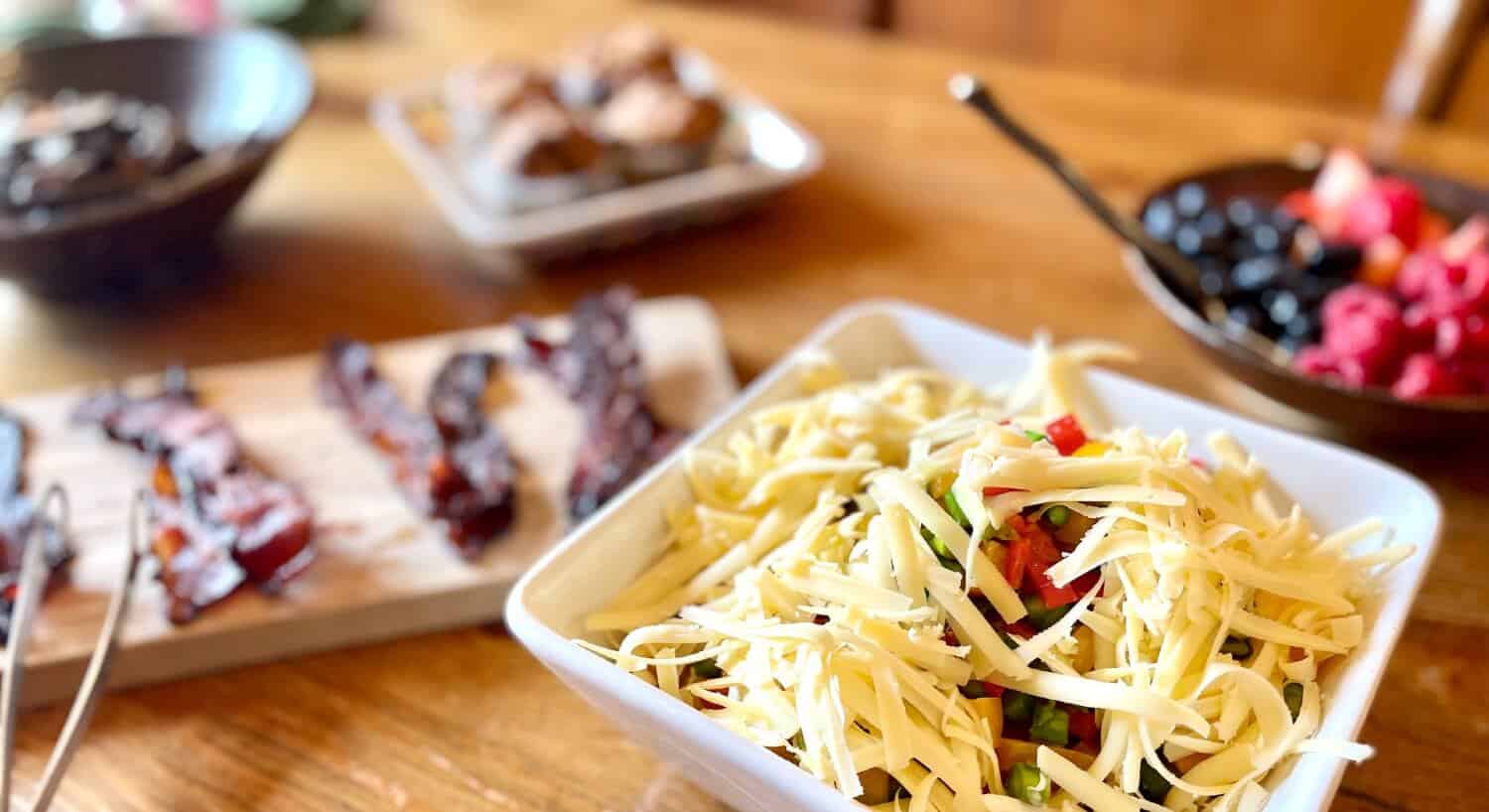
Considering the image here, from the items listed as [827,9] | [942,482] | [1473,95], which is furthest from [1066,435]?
[827,9]

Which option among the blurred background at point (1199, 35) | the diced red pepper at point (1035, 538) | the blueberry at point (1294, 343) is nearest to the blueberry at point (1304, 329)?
the blueberry at point (1294, 343)

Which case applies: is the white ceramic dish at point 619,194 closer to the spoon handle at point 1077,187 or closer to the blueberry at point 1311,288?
the spoon handle at point 1077,187

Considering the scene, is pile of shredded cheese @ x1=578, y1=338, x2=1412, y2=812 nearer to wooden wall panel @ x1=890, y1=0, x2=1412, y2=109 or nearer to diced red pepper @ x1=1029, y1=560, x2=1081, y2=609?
diced red pepper @ x1=1029, y1=560, x2=1081, y2=609

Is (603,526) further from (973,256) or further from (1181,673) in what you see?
(973,256)

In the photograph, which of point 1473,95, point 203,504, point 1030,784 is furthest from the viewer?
point 1473,95

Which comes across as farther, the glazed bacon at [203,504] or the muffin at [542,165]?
the muffin at [542,165]

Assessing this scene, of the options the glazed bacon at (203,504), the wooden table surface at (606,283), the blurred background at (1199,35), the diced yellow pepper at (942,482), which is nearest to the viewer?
the diced yellow pepper at (942,482)

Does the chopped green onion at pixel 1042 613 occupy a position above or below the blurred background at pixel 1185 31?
below

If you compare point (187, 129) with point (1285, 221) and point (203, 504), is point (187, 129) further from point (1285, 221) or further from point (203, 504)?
point (1285, 221)
